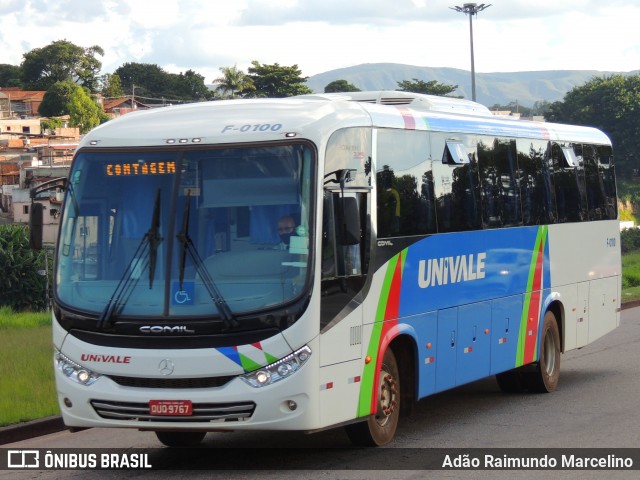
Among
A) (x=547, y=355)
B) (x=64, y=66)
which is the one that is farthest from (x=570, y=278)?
(x=64, y=66)

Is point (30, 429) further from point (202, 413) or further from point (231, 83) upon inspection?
point (231, 83)

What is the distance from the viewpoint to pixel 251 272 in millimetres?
8930

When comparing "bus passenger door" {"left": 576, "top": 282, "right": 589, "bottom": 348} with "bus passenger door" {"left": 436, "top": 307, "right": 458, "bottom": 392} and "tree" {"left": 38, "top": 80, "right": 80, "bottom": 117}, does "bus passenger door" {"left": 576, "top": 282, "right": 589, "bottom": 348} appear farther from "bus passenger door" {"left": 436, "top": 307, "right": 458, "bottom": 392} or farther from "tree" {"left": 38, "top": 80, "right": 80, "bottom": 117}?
"tree" {"left": 38, "top": 80, "right": 80, "bottom": 117}

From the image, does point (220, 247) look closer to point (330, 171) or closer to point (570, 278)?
point (330, 171)

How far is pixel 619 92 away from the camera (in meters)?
125

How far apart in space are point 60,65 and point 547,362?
14533cm

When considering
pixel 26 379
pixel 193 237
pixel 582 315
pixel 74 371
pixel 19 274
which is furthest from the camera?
pixel 19 274

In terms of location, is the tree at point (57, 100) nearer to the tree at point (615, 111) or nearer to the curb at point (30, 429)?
the tree at point (615, 111)

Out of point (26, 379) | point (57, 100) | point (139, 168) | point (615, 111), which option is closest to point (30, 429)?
point (26, 379)

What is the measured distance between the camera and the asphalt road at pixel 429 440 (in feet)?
30.5

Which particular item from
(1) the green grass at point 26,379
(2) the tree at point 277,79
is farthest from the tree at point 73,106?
(1) the green grass at point 26,379

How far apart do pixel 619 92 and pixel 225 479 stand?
121 m

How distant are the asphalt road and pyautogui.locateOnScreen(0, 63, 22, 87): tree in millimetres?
164707

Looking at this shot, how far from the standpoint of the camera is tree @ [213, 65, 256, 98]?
11879cm
